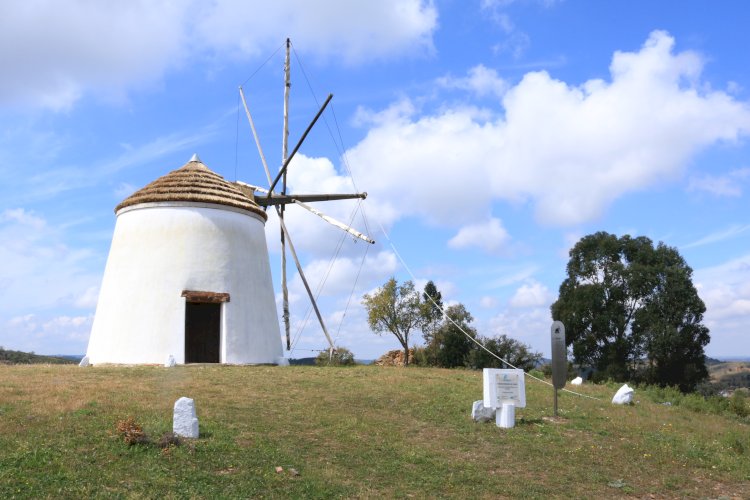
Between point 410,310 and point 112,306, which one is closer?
point 112,306

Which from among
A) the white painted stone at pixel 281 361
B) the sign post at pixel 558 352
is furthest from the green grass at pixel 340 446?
the white painted stone at pixel 281 361

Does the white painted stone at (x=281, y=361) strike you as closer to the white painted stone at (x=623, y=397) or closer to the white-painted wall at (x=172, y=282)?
the white-painted wall at (x=172, y=282)

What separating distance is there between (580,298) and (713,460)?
27122 mm

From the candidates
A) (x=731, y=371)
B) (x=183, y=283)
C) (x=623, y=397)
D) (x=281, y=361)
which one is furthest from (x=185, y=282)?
(x=731, y=371)

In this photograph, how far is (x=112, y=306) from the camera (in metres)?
21.6

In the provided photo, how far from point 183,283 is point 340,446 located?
12.1 metres

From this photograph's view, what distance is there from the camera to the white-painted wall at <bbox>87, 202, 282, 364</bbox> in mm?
20844

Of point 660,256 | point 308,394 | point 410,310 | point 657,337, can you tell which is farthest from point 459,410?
point 660,256

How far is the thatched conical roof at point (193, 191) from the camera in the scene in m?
22.1

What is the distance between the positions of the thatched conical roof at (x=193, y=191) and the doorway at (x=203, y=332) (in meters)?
3.59

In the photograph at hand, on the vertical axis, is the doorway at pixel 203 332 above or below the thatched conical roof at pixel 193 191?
below

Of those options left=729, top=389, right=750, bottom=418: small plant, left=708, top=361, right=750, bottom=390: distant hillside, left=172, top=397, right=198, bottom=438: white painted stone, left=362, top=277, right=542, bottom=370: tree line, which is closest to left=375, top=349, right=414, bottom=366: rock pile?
left=362, top=277, right=542, bottom=370: tree line

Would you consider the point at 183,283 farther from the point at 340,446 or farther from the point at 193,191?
Result: the point at 340,446

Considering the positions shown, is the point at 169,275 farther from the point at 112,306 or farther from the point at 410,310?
the point at 410,310
